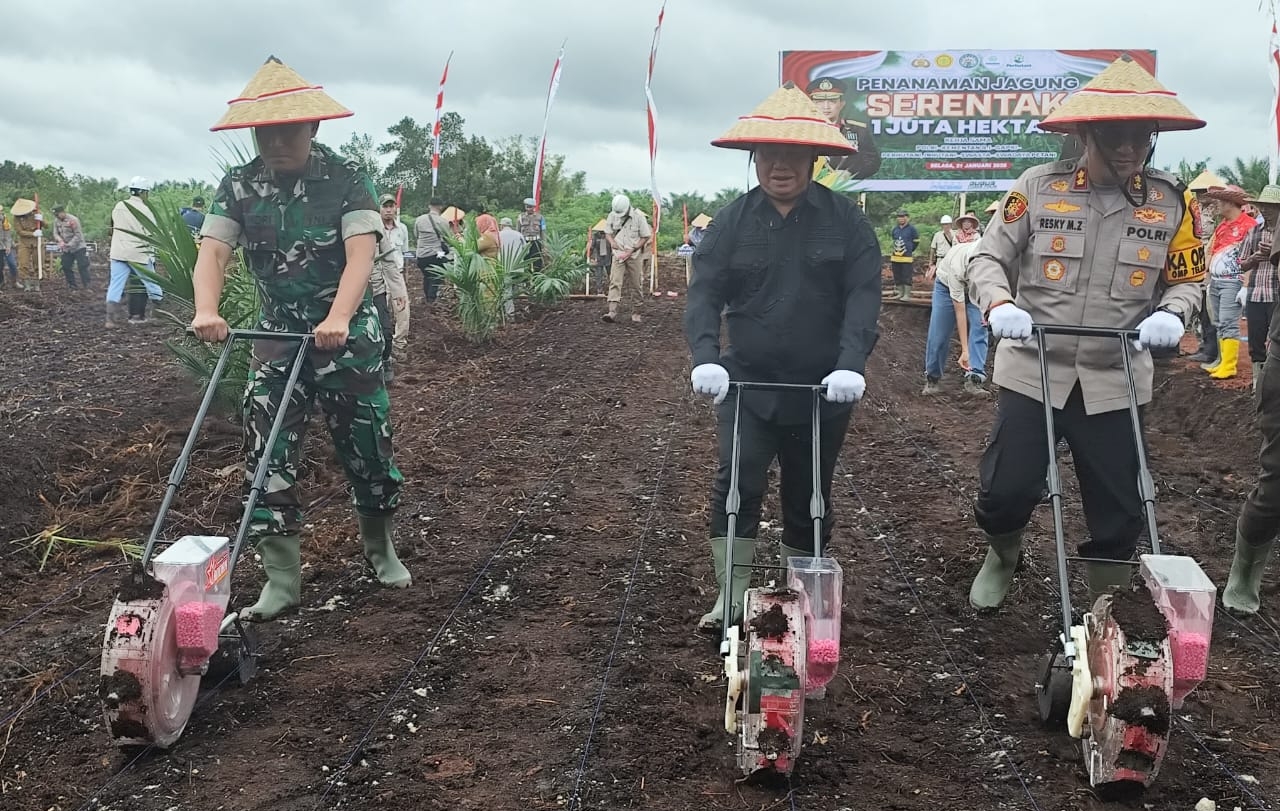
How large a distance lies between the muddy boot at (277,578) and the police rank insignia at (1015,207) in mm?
2839

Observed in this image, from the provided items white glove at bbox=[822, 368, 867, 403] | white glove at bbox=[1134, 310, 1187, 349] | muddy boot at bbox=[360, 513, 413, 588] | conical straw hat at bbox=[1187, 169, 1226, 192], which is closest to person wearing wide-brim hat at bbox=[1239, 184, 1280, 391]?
conical straw hat at bbox=[1187, 169, 1226, 192]

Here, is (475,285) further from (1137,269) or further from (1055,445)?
(1055,445)

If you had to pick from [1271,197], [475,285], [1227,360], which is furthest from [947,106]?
[1271,197]

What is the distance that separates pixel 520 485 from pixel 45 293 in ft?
41.5

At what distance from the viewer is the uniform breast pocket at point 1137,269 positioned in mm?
3480

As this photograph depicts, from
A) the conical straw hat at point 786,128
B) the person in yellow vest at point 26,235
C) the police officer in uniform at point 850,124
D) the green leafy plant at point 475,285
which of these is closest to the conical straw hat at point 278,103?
the conical straw hat at point 786,128

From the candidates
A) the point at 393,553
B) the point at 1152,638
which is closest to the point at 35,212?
the point at 393,553

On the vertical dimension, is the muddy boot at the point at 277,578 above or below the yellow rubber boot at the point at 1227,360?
below

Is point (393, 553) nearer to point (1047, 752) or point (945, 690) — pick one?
point (945, 690)

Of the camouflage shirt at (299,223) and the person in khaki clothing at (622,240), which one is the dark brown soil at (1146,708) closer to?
the camouflage shirt at (299,223)

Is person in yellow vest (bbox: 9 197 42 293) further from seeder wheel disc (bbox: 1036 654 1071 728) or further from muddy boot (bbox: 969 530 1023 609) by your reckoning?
seeder wheel disc (bbox: 1036 654 1071 728)

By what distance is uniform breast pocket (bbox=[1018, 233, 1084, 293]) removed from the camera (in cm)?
354

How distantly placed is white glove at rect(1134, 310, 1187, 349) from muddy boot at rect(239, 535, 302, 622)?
3027mm

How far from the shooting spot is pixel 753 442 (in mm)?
3572
